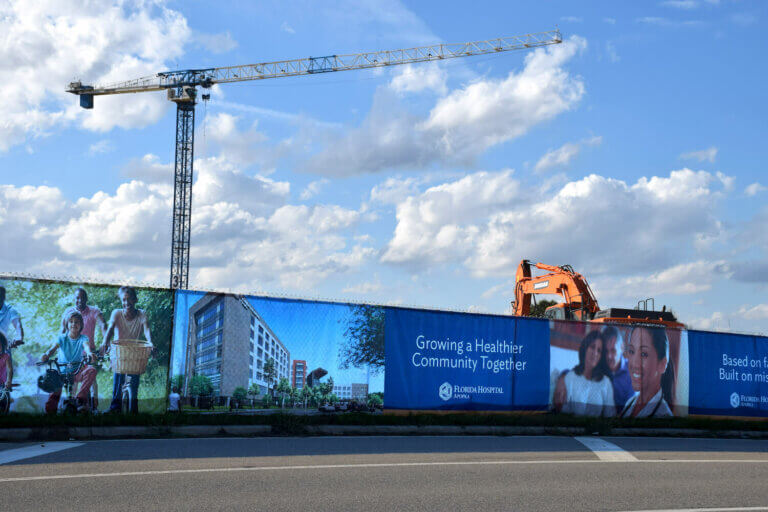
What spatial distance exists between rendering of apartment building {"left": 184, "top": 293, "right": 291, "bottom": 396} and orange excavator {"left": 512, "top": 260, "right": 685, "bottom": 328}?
41.7 ft

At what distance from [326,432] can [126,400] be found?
360 cm

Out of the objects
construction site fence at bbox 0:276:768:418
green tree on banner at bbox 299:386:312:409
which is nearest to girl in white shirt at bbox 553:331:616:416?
construction site fence at bbox 0:276:768:418

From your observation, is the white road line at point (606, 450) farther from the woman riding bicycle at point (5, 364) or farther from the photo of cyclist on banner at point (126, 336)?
the woman riding bicycle at point (5, 364)

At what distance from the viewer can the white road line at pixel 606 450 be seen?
36.8ft

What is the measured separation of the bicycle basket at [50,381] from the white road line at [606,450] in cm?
913

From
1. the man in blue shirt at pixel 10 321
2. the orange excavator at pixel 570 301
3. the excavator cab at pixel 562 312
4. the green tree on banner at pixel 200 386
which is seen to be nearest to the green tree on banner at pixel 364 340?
the green tree on banner at pixel 200 386

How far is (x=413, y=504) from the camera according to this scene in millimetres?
7398

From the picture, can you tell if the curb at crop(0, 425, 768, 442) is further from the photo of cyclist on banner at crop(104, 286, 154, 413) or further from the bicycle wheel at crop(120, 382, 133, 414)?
the photo of cyclist on banner at crop(104, 286, 154, 413)

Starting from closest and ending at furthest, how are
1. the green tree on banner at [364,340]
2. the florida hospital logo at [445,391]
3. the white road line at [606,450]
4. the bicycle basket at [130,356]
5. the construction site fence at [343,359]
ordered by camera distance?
the white road line at [606,450]
the construction site fence at [343,359]
the bicycle basket at [130,356]
the green tree on banner at [364,340]
the florida hospital logo at [445,391]

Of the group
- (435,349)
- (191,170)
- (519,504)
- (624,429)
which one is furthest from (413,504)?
(191,170)

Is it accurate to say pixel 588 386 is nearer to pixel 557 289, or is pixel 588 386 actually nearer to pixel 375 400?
pixel 375 400

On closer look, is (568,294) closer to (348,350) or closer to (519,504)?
(348,350)

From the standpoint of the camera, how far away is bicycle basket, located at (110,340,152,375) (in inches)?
523

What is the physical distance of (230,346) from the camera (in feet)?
45.6
